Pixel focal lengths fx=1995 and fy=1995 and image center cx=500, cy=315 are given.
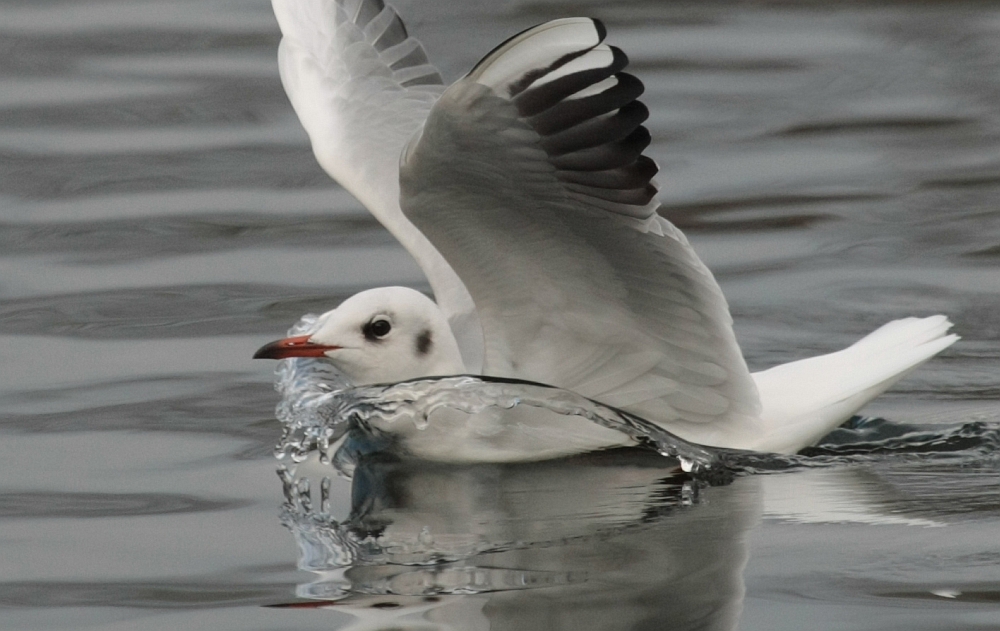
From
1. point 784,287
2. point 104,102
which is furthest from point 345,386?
point 104,102

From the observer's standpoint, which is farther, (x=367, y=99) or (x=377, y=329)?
(x=367, y=99)

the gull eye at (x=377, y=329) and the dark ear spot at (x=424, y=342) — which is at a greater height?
the gull eye at (x=377, y=329)

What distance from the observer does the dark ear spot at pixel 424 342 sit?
6.18 m

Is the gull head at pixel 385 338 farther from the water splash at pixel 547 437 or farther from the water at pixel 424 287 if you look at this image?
the water at pixel 424 287

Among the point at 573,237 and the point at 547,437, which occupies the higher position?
the point at 573,237

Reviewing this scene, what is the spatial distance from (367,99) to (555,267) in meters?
1.97

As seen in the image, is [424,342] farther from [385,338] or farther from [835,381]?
[835,381]

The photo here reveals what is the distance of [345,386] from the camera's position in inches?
257

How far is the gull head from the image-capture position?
6125 mm

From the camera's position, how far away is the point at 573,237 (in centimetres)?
537

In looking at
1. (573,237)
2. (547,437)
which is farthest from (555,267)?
(547,437)

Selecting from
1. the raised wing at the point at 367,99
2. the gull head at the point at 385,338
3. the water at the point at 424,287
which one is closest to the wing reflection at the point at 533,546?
the water at the point at 424,287

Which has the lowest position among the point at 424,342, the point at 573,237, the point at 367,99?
the point at 424,342

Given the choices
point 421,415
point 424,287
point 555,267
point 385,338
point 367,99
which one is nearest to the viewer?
point 555,267
